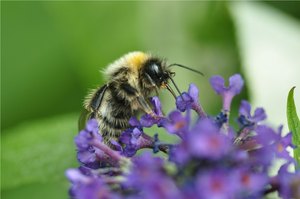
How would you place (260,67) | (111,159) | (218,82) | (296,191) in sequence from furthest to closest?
(260,67)
(218,82)
(111,159)
(296,191)

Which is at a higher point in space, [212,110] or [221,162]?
[212,110]

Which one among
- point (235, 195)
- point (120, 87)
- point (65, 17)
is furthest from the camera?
point (65, 17)

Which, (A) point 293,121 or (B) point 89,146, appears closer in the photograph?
(B) point 89,146

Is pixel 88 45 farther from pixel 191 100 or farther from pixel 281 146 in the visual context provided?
pixel 281 146

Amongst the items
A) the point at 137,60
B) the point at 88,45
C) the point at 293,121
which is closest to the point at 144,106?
the point at 137,60

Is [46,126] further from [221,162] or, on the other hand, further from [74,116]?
[221,162]

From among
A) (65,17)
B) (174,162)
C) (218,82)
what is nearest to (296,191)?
(174,162)
